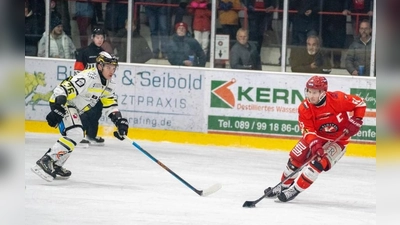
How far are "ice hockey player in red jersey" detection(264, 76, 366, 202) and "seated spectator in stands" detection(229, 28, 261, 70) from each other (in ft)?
11.0

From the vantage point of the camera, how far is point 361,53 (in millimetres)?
8859

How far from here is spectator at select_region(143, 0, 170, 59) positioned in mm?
9422

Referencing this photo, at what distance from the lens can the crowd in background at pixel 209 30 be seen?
29.3 ft

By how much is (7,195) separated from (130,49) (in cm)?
756

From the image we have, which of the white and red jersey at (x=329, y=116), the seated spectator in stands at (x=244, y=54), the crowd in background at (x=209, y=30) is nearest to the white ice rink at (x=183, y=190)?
the white and red jersey at (x=329, y=116)

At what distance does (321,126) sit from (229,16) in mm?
3775

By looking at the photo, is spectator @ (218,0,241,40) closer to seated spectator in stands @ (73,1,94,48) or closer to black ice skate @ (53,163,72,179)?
seated spectator in stands @ (73,1,94,48)

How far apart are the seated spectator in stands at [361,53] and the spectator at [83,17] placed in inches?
121

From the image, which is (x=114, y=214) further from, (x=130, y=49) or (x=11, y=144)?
(x=130, y=49)

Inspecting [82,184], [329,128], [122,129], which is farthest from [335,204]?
[82,184]

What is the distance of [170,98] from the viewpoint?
906 centimetres

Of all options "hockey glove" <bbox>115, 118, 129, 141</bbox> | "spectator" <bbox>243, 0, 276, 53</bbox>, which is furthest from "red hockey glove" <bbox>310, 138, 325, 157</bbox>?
"spectator" <bbox>243, 0, 276, 53</bbox>

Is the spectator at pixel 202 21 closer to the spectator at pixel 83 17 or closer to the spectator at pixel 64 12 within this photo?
the spectator at pixel 83 17

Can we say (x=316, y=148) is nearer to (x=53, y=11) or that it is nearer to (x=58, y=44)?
(x=58, y=44)
